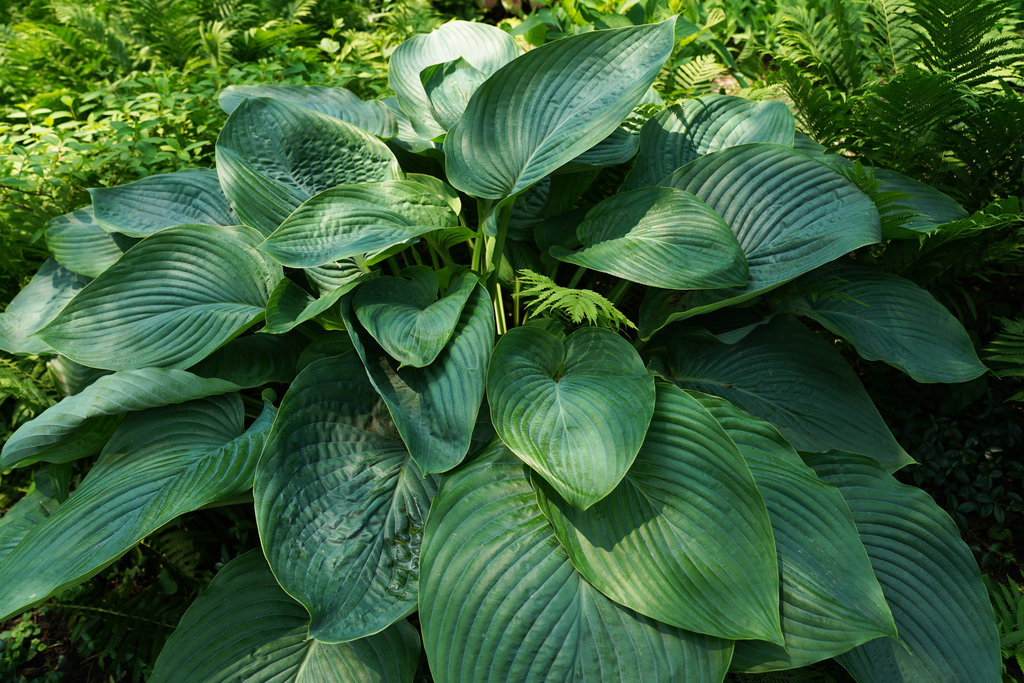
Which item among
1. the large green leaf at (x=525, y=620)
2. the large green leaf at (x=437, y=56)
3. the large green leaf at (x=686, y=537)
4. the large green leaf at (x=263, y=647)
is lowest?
the large green leaf at (x=263, y=647)

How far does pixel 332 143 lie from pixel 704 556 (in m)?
1.69

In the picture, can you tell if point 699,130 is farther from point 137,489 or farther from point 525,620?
point 137,489

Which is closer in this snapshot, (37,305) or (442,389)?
(442,389)

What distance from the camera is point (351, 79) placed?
10.7ft

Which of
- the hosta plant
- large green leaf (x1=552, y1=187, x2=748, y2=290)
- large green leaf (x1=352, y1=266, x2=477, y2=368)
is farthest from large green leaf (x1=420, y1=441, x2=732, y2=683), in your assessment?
large green leaf (x1=552, y1=187, x2=748, y2=290)

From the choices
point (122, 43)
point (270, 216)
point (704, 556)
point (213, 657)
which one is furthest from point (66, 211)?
point (704, 556)

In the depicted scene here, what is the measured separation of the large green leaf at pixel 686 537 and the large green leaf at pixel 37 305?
73.6 inches

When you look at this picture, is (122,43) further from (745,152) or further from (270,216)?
(745,152)

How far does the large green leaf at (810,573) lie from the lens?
141 cm

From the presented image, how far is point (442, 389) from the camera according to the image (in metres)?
1.69

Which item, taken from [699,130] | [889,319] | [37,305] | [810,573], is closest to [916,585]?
[810,573]

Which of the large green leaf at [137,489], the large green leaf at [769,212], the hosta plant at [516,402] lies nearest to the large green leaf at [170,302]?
the hosta plant at [516,402]

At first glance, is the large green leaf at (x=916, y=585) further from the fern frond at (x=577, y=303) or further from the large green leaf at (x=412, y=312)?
the large green leaf at (x=412, y=312)

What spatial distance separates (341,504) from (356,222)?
0.76m
